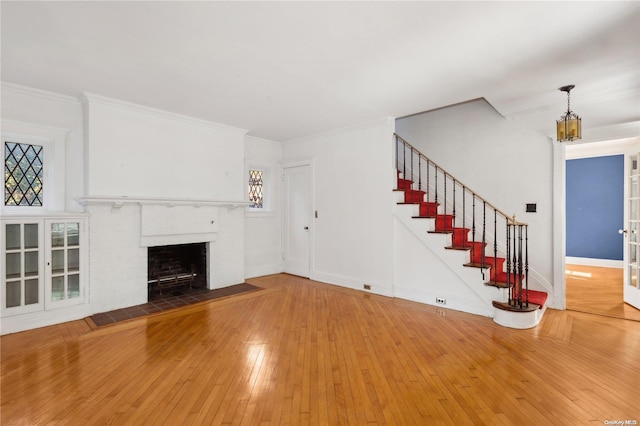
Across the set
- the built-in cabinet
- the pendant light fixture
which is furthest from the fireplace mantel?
the pendant light fixture

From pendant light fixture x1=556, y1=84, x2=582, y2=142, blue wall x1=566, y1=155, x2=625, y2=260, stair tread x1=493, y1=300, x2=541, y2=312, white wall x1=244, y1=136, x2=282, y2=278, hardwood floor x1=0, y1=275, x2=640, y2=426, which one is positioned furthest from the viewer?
blue wall x1=566, y1=155, x2=625, y2=260

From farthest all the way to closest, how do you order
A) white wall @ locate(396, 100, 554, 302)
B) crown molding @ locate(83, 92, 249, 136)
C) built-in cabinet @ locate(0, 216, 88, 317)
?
white wall @ locate(396, 100, 554, 302) → crown molding @ locate(83, 92, 249, 136) → built-in cabinet @ locate(0, 216, 88, 317)

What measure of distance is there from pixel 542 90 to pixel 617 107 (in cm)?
101

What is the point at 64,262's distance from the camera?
374 cm

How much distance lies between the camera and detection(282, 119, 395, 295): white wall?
4871mm

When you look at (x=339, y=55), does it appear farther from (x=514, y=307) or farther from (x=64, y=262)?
(x=64, y=262)

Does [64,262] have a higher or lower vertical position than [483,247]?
lower

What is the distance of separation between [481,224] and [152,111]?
5.30 metres

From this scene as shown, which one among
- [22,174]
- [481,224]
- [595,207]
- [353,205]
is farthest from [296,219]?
[595,207]

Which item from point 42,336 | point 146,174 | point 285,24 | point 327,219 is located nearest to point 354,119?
point 327,219

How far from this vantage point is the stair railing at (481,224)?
3.82 meters

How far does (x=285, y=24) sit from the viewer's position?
7.89 feet

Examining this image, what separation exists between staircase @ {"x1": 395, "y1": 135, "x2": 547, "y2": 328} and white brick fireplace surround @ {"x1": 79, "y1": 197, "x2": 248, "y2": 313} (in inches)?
121

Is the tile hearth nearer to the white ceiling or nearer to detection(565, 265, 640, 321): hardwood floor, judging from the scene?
the white ceiling
